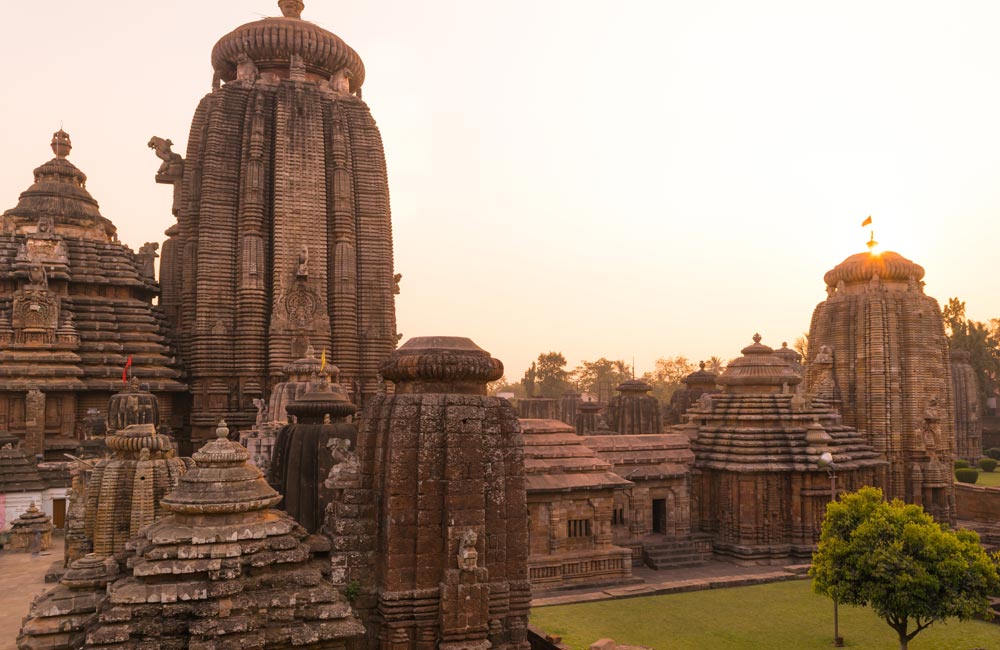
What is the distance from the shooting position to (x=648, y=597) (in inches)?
773

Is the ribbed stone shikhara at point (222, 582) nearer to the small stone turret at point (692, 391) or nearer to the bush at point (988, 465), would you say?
the small stone turret at point (692, 391)

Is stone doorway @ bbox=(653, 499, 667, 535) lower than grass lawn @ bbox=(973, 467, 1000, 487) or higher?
higher

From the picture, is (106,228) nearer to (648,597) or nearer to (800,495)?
(648,597)

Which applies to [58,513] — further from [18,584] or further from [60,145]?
[60,145]

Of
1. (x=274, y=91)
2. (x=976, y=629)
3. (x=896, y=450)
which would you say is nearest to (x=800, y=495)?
(x=976, y=629)

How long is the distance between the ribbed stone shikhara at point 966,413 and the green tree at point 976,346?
11.4 m

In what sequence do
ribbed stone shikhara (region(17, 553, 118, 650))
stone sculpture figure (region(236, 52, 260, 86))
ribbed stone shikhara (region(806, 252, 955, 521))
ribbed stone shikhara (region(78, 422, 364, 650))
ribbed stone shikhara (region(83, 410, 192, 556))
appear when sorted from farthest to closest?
stone sculpture figure (region(236, 52, 260, 86)) → ribbed stone shikhara (region(806, 252, 955, 521)) → ribbed stone shikhara (region(83, 410, 192, 556)) → ribbed stone shikhara (region(17, 553, 118, 650)) → ribbed stone shikhara (region(78, 422, 364, 650))

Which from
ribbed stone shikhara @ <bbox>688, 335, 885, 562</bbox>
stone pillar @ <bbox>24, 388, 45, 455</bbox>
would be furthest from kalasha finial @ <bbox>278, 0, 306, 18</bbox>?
ribbed stone shikhara @ <bbox>688, 335, 885, 562</bbox>

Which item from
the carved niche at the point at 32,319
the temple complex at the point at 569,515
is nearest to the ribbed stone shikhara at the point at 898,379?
the temple complex at the point at 569,515

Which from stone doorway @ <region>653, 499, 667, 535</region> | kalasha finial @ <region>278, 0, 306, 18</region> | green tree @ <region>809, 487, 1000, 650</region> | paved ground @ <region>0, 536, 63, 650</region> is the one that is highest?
kalasha finial @ <region>278, 0, 306, 18</region>

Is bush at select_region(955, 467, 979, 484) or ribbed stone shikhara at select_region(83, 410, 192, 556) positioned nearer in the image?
ribbed stone shikhara at select_region(83, 410, 192, 556)

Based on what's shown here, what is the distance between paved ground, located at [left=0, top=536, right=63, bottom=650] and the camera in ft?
53.1

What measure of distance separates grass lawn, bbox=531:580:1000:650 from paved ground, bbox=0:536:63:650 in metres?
11.9

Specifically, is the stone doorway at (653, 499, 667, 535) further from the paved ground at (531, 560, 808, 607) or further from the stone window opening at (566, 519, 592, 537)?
the stone window opening at (566, 519, 592, 537)
